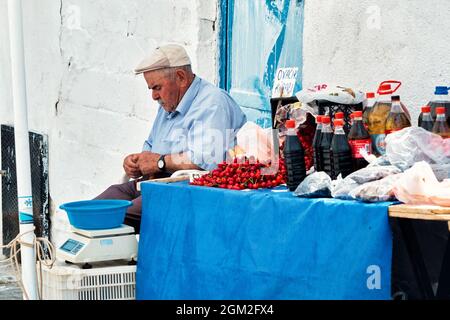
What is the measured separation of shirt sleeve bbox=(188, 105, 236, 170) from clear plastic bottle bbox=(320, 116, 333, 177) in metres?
1.31

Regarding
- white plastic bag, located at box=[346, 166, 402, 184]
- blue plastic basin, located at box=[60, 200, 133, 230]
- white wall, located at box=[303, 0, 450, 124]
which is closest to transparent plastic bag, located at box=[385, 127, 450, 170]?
white plastic bag, located at box=[346, 166, 402, 184]

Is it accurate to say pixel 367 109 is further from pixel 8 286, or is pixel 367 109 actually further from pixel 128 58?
pixel 8 286

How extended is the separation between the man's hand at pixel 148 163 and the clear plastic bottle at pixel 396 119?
1.92m

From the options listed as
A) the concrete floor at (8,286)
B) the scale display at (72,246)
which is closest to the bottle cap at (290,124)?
the scale display at (72,246)

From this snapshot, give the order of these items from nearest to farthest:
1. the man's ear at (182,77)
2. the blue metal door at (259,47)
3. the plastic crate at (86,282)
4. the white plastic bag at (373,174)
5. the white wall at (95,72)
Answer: the white plastic bag at (373,174) → the plastic crate at (86,282) → the man's ear at (182,77) → the blue metal door at (259,47) → the white wall at (95,72)

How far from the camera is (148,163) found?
18.9 feet

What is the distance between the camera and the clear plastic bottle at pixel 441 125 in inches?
160

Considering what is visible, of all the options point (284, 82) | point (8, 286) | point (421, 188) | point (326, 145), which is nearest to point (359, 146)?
point (326, 145)

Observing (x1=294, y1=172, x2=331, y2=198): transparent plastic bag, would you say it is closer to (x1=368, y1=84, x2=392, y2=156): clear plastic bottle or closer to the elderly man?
(x1=368, y1=84, x2=392, y2=156): clear plastic bottle

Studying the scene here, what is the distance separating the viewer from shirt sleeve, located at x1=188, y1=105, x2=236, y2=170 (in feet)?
18.2

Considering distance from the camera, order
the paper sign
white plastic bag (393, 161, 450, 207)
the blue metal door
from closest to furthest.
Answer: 1. white plastic bag (393, 161, 450, 207)
2. the paper sign
3. the blue metal door

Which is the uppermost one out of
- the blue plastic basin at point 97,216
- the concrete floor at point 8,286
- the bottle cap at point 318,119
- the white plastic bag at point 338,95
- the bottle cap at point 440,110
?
the white plastic bag at point 338,95

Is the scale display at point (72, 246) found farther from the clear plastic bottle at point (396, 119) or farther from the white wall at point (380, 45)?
the white wall at point (380, 45)
